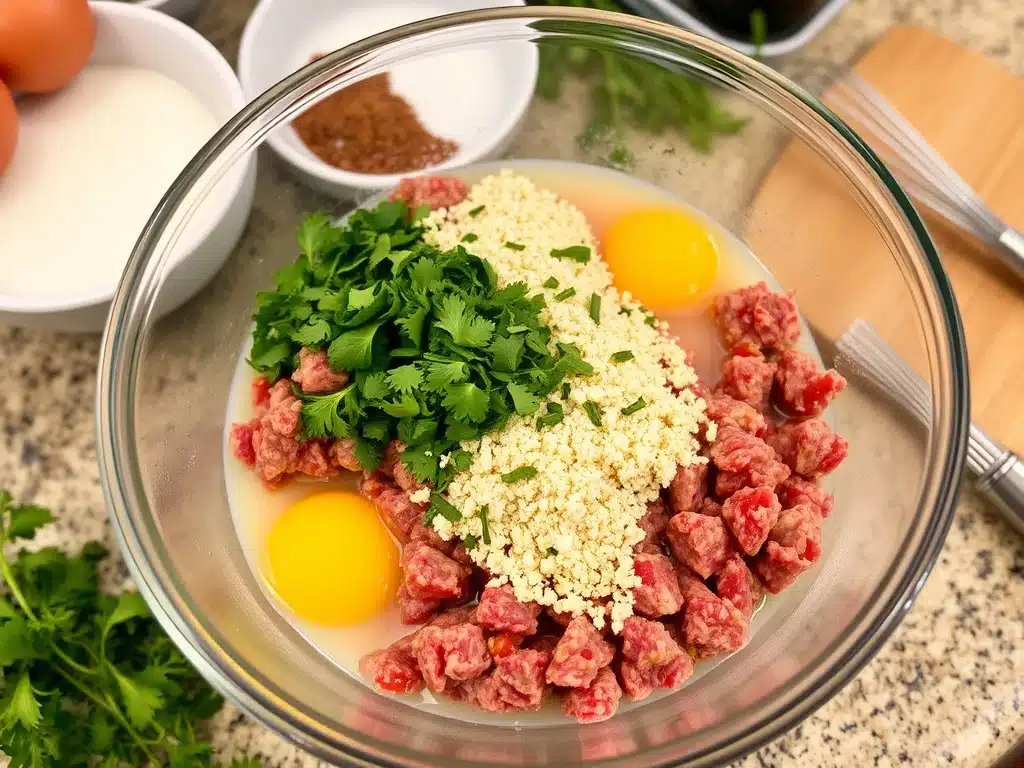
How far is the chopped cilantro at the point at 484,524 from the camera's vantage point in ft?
4.94

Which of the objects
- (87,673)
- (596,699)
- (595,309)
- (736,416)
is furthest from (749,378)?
(87,673)

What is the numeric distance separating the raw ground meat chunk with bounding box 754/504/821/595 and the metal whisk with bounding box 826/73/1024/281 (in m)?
0.89

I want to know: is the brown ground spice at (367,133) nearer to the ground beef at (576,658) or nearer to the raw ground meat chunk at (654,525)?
the raw ground meat chunk at (654,525)

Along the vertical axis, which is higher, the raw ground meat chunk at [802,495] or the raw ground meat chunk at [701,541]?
the raw ground meat chunk at [802,495]

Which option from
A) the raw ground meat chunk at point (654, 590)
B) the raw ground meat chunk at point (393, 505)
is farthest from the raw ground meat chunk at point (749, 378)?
the raw ground meat chunk at point (393, 505)

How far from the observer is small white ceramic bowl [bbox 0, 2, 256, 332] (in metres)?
1.79

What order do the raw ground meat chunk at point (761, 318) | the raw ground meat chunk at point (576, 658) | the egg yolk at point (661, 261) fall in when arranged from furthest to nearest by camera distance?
the egg yolk at point (661, 261), the raw ground meat chunk at point (761, 318), the raw ground meat chunk at point (576, 658)

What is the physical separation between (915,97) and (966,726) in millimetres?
1456

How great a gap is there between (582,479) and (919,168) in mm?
1223

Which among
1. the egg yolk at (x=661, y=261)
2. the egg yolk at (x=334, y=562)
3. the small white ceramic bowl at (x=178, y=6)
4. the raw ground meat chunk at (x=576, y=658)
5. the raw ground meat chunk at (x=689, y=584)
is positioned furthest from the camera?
the small white ceramic bowl at (x=178, y=6)

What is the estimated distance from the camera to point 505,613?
4.81 ft

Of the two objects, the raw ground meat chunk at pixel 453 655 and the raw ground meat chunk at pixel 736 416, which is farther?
the raw ground meat chunk at pixel 736 416

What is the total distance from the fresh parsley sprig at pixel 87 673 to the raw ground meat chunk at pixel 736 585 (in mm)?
994

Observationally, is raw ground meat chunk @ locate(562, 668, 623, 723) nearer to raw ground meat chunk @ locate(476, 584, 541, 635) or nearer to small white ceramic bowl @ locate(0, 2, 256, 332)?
raw ground meat chunk @ locate(476, 584, 541, 635)
